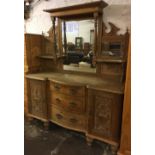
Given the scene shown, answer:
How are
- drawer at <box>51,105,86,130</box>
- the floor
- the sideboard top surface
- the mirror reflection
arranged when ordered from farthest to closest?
the mirror reflection → drawer at <box>51,105,86,130</box> → the floor → the sideboard top surface

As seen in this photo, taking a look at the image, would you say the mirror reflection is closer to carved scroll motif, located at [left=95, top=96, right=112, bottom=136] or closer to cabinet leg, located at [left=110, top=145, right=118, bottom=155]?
carved scroll motif, located at [left=95, top=96, right=112, bottom=136]

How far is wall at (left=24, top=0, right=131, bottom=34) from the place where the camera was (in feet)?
7.18

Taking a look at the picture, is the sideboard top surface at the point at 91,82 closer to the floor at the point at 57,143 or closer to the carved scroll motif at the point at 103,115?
the carved scroll motif at the point at 103,115

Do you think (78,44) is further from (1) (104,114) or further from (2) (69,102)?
(1) (104,114)

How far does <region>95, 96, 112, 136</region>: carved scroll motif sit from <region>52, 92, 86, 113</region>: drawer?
0.19 meters

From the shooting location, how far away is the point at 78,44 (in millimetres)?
2553

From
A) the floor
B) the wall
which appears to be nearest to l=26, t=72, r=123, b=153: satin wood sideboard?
the floor

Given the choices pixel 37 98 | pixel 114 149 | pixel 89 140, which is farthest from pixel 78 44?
pixel 114 149

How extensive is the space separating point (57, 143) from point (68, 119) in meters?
0.33

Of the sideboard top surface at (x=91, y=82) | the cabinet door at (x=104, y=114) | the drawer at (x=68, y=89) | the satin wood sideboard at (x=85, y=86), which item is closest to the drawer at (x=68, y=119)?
the satin wood sideboard at (x=85, y=86)

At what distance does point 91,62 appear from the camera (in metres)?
2.48
